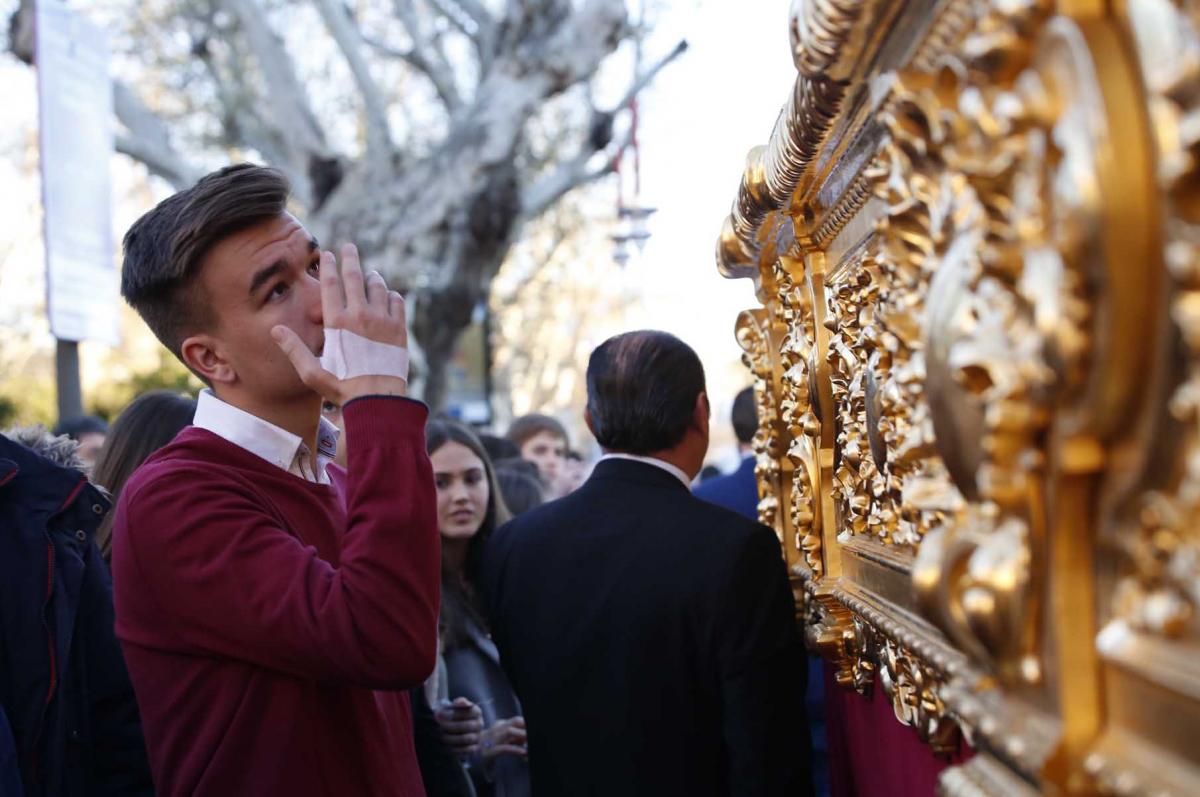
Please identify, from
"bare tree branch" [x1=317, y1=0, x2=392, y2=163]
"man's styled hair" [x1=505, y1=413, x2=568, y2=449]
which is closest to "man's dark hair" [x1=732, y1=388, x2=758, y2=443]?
"man's styled hair" [x1=505, y1=413, x2=568, y2=449]

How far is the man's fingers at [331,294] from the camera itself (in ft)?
6.73

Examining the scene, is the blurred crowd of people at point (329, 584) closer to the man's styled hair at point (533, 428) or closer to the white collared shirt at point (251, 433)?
the white collared shirt at point (251, 433)

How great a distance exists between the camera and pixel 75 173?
6.17m

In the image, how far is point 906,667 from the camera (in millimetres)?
1314

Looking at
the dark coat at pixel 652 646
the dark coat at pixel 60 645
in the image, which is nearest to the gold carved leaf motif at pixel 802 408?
the dark coat at pixel 652 646

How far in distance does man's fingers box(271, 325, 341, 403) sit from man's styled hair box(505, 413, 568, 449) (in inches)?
231

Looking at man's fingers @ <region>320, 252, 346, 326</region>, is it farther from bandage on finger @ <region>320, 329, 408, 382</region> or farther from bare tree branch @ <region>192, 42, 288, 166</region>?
bare tree branch @ <region>192, 42, 288, 166</region>

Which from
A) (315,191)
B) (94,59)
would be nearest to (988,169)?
(94,59)

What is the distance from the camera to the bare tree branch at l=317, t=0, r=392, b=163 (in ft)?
43.3

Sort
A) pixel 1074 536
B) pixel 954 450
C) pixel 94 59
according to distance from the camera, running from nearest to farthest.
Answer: pixel 1074 536 < pixel 954 450 < pixel 94 59

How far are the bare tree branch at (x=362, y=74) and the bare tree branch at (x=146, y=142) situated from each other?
77.1 inches

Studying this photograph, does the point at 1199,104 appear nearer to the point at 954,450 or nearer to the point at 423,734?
the point at 954,450

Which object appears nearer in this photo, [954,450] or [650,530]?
[954,450]

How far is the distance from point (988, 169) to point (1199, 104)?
19cm
